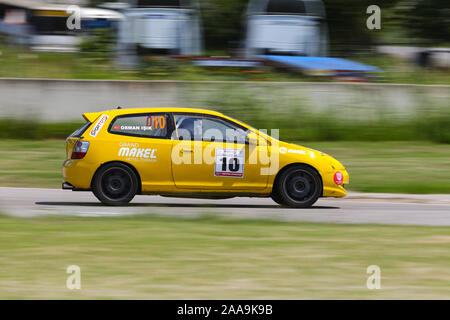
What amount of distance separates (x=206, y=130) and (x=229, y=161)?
57cm

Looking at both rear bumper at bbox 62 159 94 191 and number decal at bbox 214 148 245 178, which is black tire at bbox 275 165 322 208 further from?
rear bumper at bbox 62 159 94 191

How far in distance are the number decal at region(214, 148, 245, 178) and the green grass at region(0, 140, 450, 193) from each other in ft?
11.6

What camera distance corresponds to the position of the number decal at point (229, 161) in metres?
10.8

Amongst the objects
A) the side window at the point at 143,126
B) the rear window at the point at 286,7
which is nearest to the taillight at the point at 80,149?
the side window at the point at 143,126

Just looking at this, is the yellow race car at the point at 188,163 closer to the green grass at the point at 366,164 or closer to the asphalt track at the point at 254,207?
the asphalt track at the point at 254,207

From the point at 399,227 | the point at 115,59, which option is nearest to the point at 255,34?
the point at 115,59

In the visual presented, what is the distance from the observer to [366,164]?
52.5 ft

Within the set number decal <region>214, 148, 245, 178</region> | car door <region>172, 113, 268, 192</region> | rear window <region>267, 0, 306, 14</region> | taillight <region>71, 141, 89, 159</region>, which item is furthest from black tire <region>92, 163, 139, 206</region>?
rear window <region>267, 0, 306, 14</region>

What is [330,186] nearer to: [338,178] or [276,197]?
[338,178]

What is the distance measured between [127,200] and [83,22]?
20837 mm

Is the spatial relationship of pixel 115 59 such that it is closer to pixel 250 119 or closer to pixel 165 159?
pixel 250 119

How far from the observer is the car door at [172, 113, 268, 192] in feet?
35.5

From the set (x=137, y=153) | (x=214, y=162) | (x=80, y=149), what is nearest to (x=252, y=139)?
(x=214, y=162)

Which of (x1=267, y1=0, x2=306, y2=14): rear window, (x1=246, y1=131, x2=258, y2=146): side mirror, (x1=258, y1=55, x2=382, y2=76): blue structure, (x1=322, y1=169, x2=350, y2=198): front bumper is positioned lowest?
(x1=322, y1=169, x2=350, y2=198): front bumper
